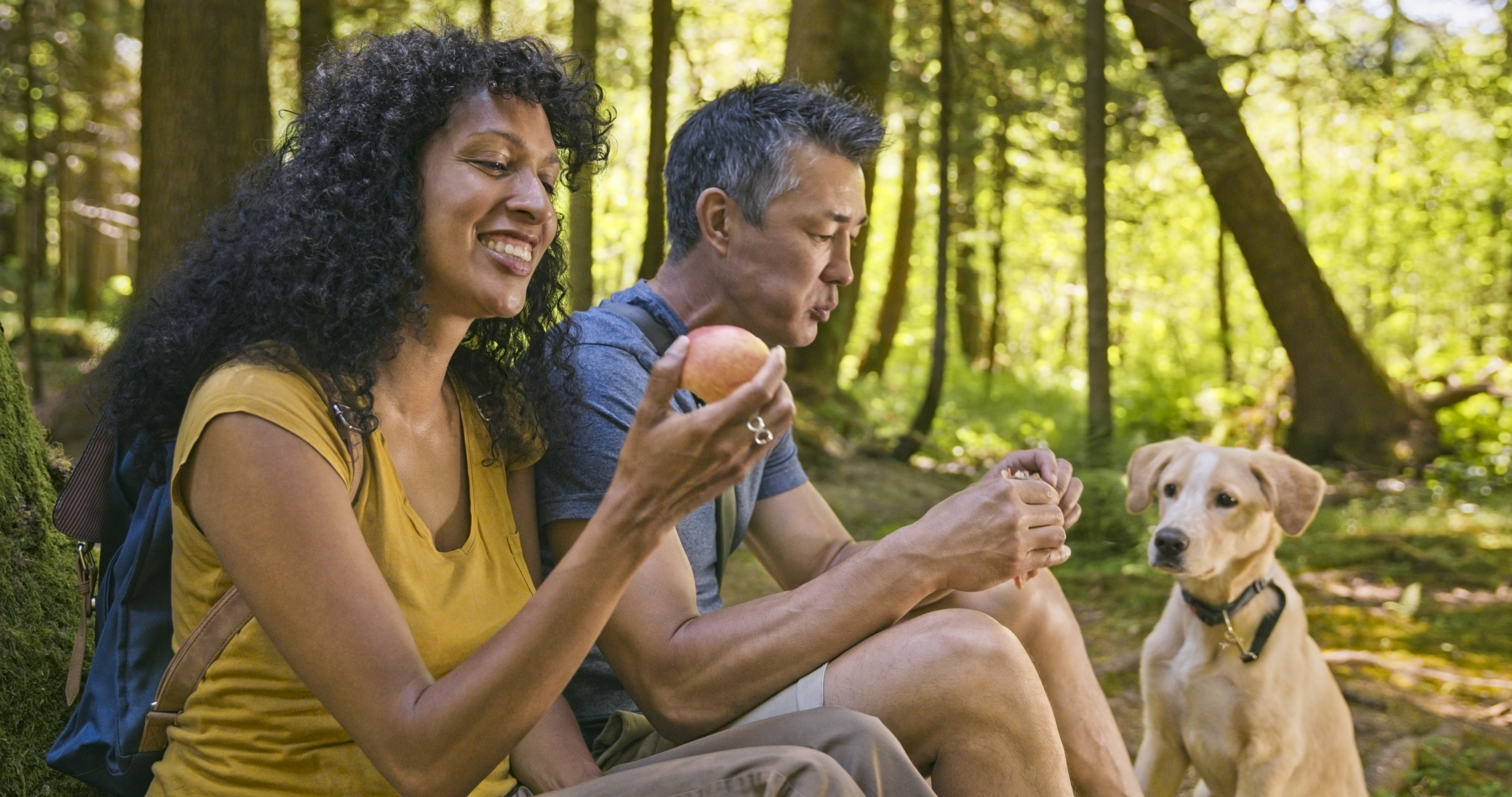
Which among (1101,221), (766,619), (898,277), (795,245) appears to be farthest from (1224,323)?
(766,619)

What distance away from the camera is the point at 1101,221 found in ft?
28.6

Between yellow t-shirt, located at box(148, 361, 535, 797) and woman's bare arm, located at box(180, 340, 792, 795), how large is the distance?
0.20ft

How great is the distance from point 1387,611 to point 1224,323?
1332 cm

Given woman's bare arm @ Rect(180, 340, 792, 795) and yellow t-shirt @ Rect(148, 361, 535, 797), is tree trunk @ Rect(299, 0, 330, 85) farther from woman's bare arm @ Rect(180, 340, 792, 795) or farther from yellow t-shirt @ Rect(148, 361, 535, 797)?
woman's bare arm @ Rect(180, 340, 792, 795)

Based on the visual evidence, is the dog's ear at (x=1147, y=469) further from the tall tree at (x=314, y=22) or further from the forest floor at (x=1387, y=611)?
the tall tree at (x=314, y=22)

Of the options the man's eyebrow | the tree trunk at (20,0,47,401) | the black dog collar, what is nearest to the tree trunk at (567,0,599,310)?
Result: the tree trunk at (20,0,47,401)

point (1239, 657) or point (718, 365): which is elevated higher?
point (718, 365)

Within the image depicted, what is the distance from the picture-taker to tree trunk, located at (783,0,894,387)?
8602 mm

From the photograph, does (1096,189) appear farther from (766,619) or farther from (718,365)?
(718,365)

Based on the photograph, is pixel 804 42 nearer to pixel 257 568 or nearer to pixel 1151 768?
pixel 1151 768

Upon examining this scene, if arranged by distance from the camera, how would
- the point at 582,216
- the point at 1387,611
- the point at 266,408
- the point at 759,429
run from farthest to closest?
the point at 582,216
the point at 1387,611
the point at 266,408
the point at 759,429

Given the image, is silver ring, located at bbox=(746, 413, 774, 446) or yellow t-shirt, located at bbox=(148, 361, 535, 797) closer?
silver ring, located at bbox=(746, 413, 774, 446)

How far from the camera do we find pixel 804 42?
865 cm

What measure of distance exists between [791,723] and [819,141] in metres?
1.53
